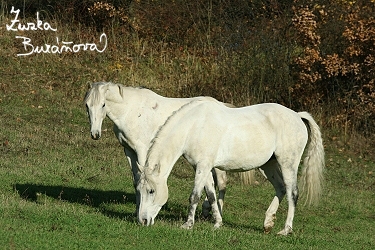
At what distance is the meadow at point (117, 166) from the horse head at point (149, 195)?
0.51ft

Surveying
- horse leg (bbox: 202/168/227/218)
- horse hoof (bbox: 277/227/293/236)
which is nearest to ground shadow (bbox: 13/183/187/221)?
horse leg (bbox: 202/168/227/218)

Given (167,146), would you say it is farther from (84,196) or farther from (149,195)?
(84,196)

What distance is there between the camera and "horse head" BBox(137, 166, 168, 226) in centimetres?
937

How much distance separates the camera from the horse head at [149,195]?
9367 millimetres

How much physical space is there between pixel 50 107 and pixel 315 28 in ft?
24.3

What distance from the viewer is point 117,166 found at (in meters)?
15.1

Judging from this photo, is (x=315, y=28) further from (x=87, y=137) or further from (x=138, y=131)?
(x=138, y=131)

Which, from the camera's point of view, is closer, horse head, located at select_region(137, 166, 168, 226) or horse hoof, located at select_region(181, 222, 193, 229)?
horse head, located at select_region(137, 166, 168, 226)

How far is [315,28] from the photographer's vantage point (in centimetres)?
2083

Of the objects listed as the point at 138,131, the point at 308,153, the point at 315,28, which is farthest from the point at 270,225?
the point at 315,28

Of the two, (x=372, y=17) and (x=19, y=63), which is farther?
(x=19, y=63)
